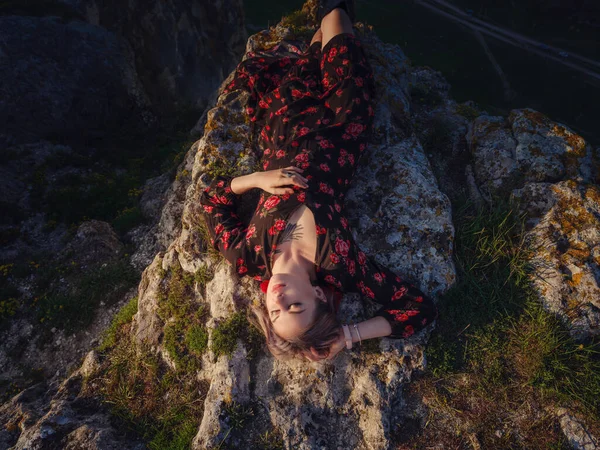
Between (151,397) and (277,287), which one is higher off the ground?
(277,287)

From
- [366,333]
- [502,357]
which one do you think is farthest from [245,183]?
[502,357]

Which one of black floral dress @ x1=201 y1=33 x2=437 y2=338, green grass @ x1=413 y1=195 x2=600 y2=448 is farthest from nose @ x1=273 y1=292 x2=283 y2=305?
green grass @ x1=413 y1=195 x2=600 y2=448

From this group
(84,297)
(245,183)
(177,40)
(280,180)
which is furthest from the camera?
(177,40)

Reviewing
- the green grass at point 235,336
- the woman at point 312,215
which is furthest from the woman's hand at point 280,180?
the green grass at point 235,336

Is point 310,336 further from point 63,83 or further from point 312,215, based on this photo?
point 63,83

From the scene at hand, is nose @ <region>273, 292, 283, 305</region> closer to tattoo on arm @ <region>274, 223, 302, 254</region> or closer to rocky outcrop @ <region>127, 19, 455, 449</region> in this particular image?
tattoo on arm @ <region>274, 223, 302, 254</region>

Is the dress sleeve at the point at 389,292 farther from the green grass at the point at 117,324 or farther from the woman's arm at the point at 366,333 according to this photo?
the green grass at the point at 117,324
